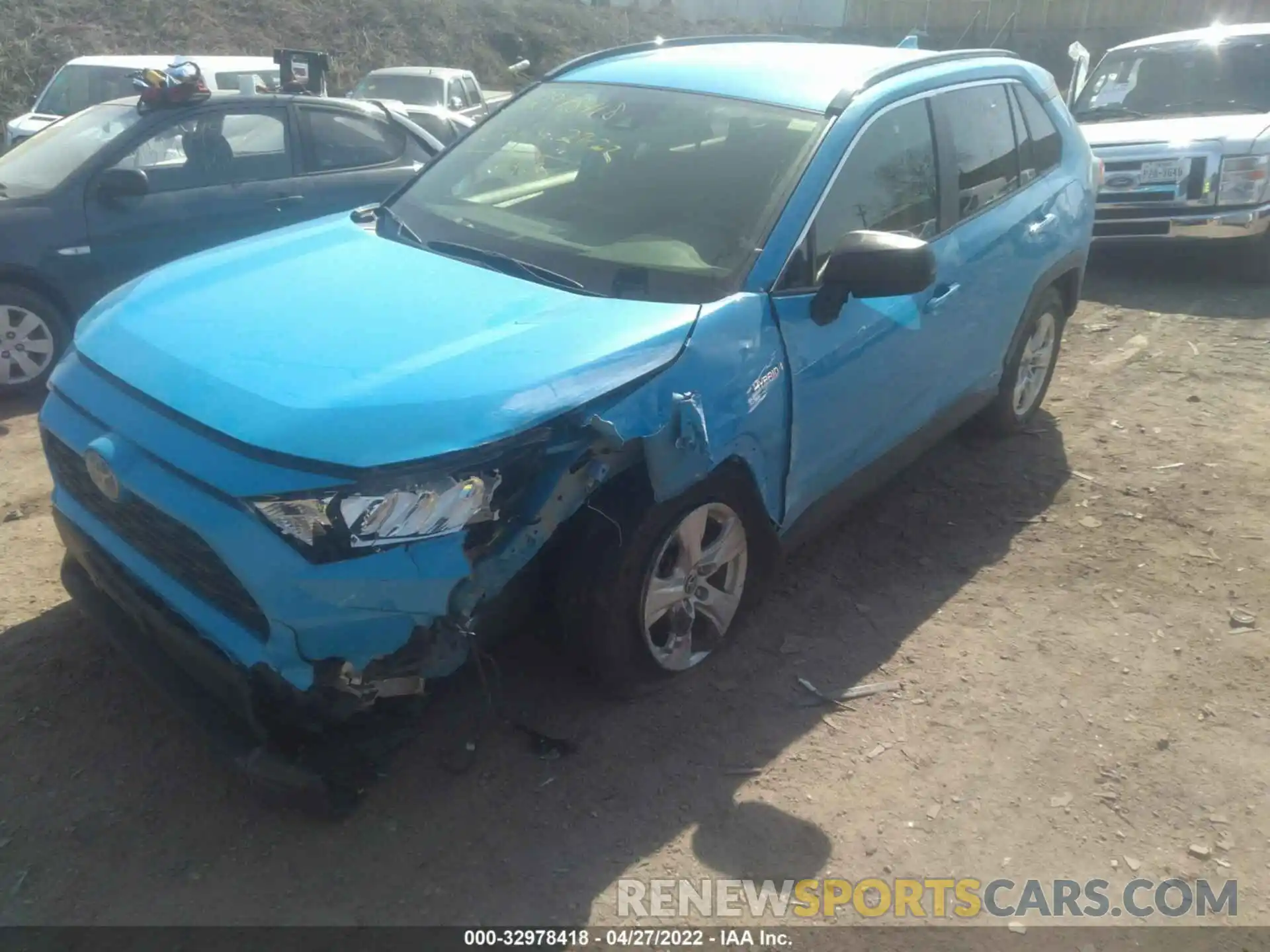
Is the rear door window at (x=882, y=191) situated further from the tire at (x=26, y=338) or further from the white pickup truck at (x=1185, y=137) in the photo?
the white pickup truck at (x=1185, y=137)

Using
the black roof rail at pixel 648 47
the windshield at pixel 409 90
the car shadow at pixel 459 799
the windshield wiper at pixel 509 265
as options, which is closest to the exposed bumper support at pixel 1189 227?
the black roof rail at pixel 648 47

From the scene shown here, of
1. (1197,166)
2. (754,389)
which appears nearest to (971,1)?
(1197,166)

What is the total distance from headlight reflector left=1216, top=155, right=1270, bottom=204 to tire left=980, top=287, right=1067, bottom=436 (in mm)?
3518

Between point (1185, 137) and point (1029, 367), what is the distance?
4.17 metres

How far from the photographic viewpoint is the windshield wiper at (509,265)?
328 centimetres

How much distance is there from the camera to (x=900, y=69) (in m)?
4.07

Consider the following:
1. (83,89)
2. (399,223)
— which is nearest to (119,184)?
(399,223)

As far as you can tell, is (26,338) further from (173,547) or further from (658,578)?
(658,578)

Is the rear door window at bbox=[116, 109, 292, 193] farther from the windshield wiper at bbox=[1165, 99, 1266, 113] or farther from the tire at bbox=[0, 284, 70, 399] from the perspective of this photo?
the windshield wiper at bbox=[1165, 99, 1266, 113]

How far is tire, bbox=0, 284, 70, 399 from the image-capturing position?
19.1 ft

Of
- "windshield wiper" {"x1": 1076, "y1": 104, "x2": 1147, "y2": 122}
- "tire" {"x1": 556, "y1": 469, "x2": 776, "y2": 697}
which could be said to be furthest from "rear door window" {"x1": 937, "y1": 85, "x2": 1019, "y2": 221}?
"windshield wiper" {"x1": 1076, "y1": 104, "x2": 1147, "y2": 122}

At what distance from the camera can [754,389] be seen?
126 inches

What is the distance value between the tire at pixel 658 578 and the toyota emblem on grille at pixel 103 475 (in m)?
1.21

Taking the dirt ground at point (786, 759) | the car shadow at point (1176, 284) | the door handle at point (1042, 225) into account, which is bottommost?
the car shadow at point (1176, 284)
